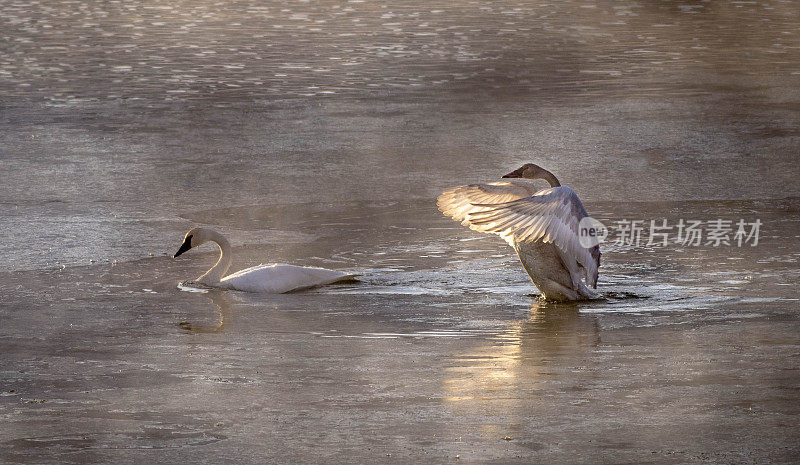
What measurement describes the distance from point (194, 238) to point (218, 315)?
168cm

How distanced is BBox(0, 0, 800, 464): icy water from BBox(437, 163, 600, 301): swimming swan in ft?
0.72

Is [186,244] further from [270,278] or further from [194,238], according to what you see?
[270,278]

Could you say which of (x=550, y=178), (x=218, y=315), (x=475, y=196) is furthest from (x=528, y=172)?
(x=218, y=315)

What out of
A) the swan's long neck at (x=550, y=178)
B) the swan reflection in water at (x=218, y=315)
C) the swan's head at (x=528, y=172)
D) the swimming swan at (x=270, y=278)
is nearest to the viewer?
the swan reflection in water at (x=218, y=315)

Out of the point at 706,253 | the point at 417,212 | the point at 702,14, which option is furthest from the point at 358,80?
the point at 702,14

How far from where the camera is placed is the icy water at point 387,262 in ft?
20.8

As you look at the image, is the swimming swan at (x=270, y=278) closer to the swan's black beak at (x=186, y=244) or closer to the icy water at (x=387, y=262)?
the icy water at (x=387, y=262)

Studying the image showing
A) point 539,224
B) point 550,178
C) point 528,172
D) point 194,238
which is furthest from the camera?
point 194,238

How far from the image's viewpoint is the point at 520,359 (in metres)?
7.61

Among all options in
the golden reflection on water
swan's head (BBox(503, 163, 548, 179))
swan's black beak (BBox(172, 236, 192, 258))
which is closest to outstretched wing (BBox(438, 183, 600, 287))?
the golden reflection on water

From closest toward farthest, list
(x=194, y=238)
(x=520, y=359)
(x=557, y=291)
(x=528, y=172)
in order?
(x=520, y=359), (x=557, y=291), (x=528, y=172), (x=194, y=238)

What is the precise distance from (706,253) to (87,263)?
4.51 m

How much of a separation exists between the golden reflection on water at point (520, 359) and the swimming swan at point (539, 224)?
0.27m

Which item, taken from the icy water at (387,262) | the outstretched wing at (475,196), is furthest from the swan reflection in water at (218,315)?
the outstretched wing at (475,196)
